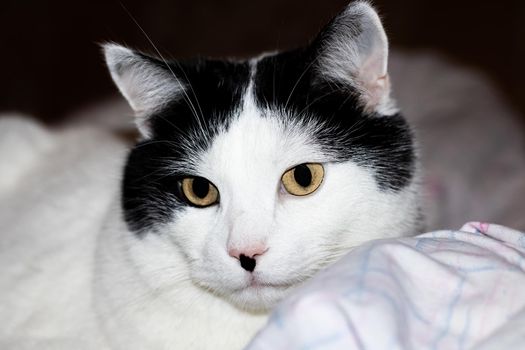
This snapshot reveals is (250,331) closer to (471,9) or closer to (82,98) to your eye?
(82,98)

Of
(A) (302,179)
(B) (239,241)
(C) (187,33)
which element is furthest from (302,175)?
(C) (187,33)

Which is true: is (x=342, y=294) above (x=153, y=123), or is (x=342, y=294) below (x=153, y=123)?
below

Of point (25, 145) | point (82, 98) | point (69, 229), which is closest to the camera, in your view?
point (69, 229)

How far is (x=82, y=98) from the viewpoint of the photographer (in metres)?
3.83

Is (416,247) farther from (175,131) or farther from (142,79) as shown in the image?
(142,79)

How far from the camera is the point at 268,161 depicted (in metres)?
1.46

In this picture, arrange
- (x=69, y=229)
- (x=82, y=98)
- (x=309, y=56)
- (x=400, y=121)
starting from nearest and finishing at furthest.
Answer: (x=309, y=56) < (x=400, y=121) < (x=69, y=229) < (x=82, y=98)

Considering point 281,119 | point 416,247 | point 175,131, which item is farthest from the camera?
point 175,131

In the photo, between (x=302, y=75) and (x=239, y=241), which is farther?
(x=302, y=75)

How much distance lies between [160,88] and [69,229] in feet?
2.10

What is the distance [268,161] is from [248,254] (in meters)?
0.21

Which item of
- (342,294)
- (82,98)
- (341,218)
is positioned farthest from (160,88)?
(82,98)

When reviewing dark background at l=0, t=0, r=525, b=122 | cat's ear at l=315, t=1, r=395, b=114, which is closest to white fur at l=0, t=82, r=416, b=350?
cat's ear at l=315, t=1, r=395, b=114

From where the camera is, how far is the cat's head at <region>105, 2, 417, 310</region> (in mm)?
1433
